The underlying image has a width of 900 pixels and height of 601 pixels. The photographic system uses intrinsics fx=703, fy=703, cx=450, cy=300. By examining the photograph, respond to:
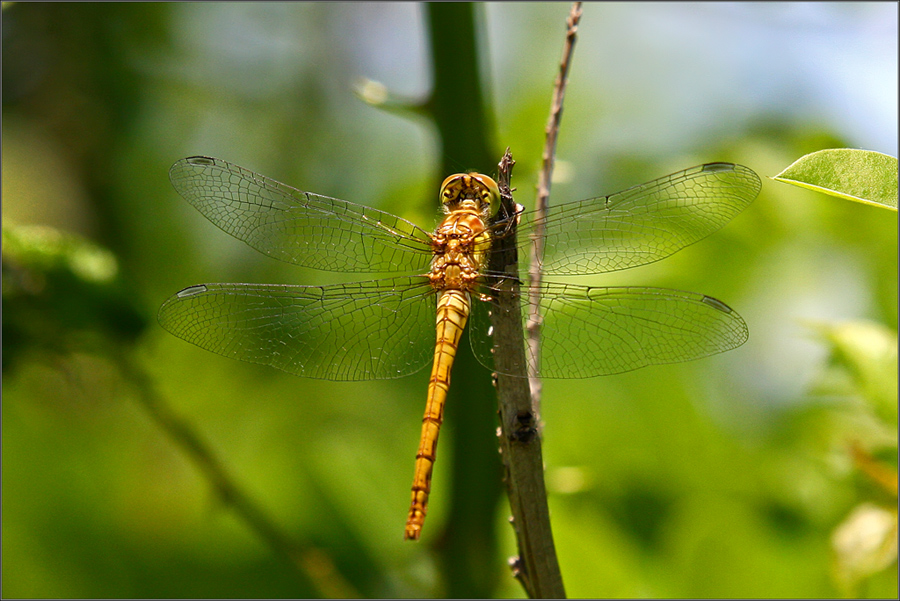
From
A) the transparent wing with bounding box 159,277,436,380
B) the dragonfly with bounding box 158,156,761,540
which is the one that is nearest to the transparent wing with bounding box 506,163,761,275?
the dragonfly with bounding box 158,156,761,540

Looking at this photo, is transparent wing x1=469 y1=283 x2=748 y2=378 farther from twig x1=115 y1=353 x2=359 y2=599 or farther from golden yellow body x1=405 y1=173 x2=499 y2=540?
twig x1=115 y1=353 x2=359 y2=599

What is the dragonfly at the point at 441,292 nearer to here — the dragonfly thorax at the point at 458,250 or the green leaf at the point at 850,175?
the dragonfly thorax at the point at 458,250

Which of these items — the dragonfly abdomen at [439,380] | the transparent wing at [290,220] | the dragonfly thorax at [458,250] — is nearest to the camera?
the dragonfly abdomen at [439,380]

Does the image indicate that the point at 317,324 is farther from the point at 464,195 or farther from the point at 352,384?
the point at 352,384

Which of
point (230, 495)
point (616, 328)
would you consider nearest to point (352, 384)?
point (230, 495)

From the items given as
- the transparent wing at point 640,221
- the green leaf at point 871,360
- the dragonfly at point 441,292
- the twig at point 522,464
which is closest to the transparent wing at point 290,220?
the dragonfly at point 441,292

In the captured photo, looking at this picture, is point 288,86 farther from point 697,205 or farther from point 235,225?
point 697,205
